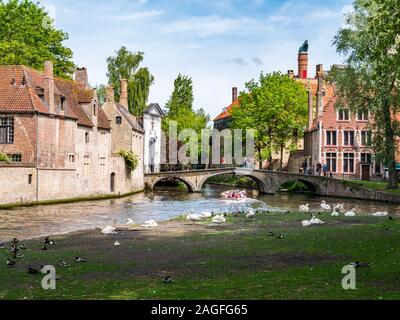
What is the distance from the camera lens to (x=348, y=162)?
7625 centimetres

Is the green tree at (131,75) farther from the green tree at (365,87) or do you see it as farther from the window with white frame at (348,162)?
the green tree at (365,87)

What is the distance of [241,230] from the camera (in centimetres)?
2586

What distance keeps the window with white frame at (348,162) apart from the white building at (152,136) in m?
27.0

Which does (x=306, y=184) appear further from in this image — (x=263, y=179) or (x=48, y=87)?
(x=48, y=87)

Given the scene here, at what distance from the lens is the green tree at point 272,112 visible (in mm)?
78938

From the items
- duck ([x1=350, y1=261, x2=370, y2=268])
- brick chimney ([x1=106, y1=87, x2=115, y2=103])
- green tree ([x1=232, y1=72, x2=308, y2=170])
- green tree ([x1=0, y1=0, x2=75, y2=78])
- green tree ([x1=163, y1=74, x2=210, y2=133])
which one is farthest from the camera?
green tree ([x1=163, y1=74, x2=210, y2=133])

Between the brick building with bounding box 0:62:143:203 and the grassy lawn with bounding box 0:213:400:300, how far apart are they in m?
21.1

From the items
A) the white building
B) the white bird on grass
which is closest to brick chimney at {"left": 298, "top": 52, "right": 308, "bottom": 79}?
the white building

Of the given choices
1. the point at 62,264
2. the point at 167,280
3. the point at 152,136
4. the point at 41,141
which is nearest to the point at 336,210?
the point at 62,264

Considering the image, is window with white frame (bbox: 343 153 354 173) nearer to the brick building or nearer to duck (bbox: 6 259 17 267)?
the brick building

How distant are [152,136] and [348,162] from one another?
1144 inches

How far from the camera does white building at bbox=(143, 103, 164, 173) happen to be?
88250 millimetres

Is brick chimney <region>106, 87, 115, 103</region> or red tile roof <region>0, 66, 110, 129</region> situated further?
brick chimney <region>106, 87, 115, 103</region>
